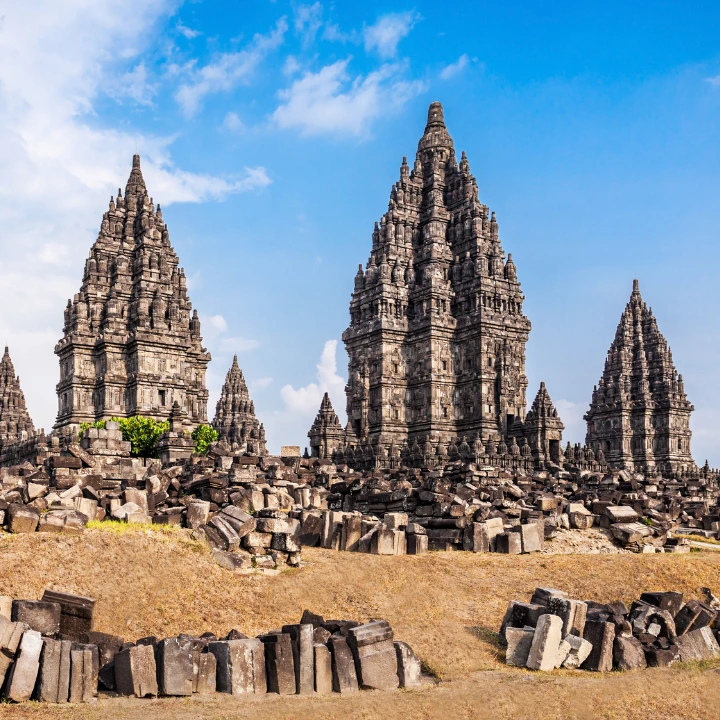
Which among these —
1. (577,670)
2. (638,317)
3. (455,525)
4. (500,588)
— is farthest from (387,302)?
(577,670)

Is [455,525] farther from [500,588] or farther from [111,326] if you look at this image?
[111,326]

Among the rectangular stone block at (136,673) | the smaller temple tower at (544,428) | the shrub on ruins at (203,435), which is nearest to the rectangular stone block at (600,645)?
the rectangular stone block at (136,673)

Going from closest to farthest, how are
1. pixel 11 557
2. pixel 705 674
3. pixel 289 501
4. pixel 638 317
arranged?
pixel 705 674 < pixel 11 557 < pixel 289 501 < pixel 638 317

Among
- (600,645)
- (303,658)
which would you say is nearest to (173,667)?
(303,658)

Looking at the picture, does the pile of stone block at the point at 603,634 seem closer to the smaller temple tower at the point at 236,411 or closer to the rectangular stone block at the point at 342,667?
the rectangular stone block at the point at 342,667

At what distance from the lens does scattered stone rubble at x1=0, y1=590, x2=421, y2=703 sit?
10523 millimetres

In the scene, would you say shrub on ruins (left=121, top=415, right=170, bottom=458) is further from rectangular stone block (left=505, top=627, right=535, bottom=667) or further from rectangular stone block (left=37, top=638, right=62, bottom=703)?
rectangular stone block (left=37, top=638, right=62, bottom=703)

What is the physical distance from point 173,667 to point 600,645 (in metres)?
6.22

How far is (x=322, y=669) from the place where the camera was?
37.6ft

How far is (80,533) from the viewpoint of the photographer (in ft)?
50.6

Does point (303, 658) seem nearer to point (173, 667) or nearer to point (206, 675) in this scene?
point (206, 675)

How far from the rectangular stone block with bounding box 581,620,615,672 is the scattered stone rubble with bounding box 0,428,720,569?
19.2ft

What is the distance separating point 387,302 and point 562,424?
1336cm

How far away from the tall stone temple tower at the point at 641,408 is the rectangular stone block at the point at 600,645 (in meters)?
57.0
